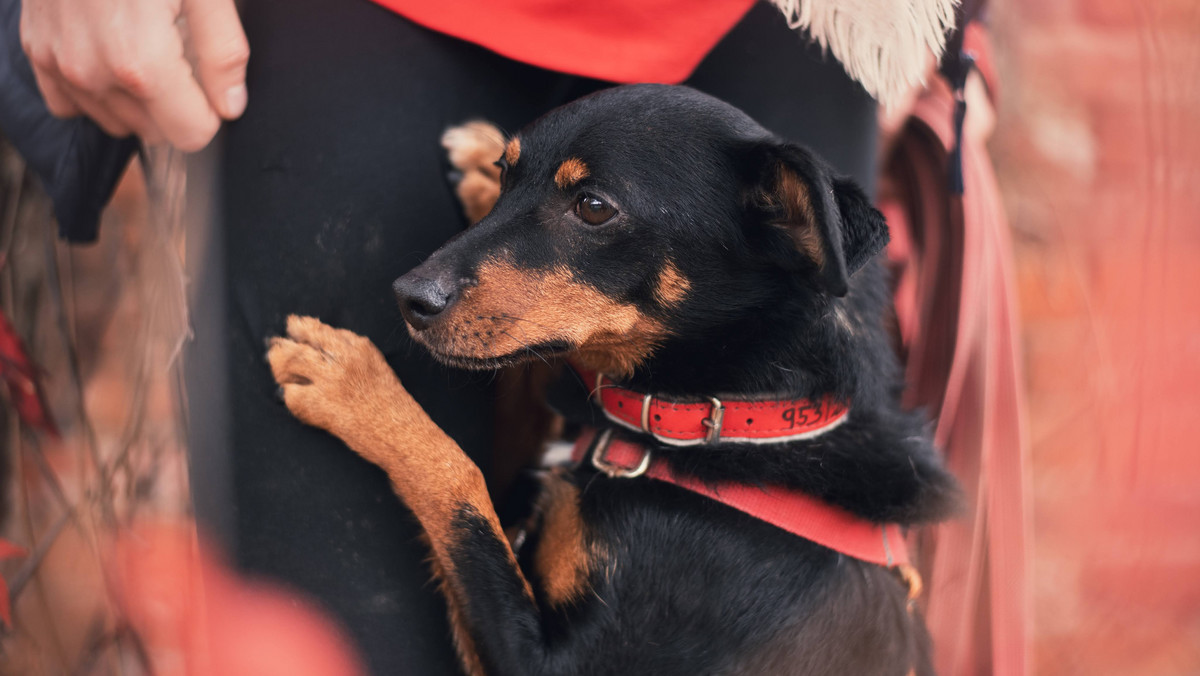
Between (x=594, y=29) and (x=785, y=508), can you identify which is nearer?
(x=594, y=29)

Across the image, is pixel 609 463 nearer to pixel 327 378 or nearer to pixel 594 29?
pixel 327 378

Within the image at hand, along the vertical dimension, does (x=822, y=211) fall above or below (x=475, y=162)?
above

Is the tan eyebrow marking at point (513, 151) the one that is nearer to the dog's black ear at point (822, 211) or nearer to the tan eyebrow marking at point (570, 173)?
the tan eyebrow marking at point (570, 173)

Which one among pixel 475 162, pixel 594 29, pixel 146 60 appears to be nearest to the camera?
pixel 146 60

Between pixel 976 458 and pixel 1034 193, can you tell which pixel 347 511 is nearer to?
pixel 976 458

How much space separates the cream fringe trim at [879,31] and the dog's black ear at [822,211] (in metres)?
0.25

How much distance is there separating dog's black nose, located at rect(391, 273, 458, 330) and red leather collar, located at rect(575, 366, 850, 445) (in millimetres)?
505

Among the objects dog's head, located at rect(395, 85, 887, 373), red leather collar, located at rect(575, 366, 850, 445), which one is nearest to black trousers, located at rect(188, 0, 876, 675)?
dog's head, located at rect(395, 85, 887, 373)

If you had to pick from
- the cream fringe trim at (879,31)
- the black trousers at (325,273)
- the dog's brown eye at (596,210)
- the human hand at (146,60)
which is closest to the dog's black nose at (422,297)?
the black trousers at (325,273)

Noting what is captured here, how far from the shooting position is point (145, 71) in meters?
1.32

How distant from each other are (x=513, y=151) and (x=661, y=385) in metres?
0.59

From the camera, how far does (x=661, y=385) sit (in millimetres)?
1833

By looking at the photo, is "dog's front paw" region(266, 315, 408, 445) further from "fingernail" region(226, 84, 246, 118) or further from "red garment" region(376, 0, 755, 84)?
"red garment" region(376, 0, 755, 84)

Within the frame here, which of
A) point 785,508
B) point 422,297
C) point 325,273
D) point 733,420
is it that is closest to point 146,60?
point 325,273
